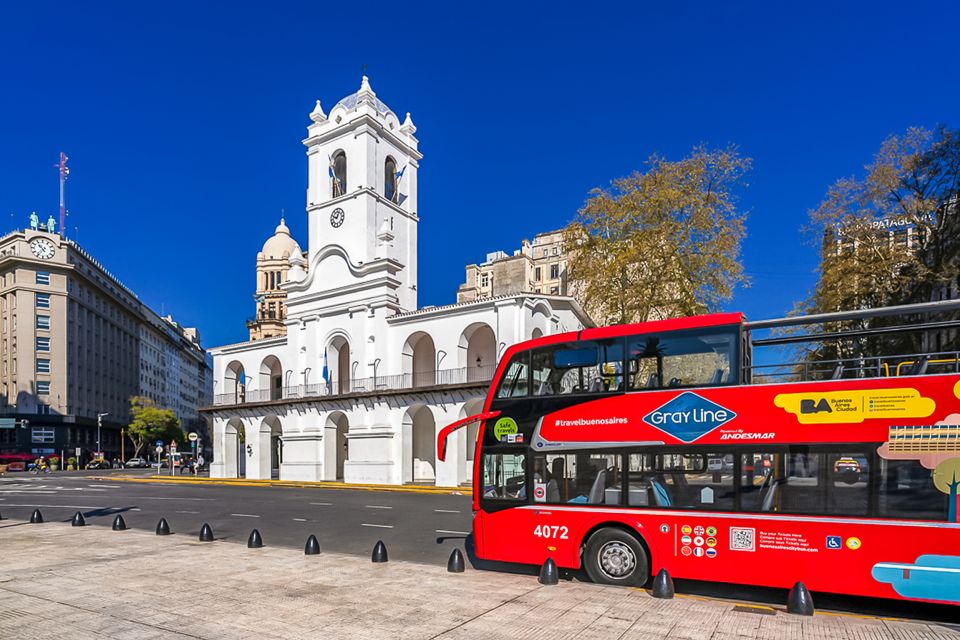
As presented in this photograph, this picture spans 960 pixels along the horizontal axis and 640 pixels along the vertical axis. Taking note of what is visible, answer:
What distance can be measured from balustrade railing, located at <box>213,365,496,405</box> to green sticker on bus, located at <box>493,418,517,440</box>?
720 inches

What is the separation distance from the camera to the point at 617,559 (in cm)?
895

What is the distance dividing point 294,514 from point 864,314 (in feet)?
54.1

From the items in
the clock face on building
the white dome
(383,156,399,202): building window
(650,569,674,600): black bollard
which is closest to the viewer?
(650,569,674,600): black bollard

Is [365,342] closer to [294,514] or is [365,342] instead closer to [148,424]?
[294,514]

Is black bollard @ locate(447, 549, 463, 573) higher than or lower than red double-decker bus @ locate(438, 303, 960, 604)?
lower

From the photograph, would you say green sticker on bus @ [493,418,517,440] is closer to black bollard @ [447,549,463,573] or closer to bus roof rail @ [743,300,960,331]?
black bollard @ [447,549,463,573]

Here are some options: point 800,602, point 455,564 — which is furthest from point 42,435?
point 800,602

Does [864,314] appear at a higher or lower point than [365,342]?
lower

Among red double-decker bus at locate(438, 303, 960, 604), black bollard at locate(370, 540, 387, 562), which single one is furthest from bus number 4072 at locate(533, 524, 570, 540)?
black bollard at locate(370, 540, 387, 562)

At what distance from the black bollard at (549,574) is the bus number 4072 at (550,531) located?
430 millimetres

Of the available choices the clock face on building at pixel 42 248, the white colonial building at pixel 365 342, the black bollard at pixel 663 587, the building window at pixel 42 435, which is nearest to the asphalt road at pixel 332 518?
the black bollard at pixel 663 587

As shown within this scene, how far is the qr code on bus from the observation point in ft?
26.4

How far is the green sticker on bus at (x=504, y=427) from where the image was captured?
9.97m

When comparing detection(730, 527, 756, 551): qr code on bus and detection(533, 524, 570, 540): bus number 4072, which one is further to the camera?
detection(533, 524, 570, 540): bus number 4072
